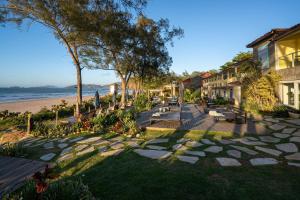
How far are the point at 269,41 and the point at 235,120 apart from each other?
28.1 feet

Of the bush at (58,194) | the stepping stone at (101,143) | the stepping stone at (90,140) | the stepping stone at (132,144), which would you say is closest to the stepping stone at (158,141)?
the stepping stone at (132,144)

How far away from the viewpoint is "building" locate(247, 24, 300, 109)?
12.2m

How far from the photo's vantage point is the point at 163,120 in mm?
10430

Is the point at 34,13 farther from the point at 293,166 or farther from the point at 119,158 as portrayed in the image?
the point at 293,166

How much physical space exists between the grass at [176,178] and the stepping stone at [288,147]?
1596mm

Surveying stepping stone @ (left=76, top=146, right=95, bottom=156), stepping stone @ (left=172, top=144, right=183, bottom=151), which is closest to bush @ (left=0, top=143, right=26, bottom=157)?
stepping stone @ (left=76, top=146, right=95, bottom=156)

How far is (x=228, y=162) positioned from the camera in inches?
193

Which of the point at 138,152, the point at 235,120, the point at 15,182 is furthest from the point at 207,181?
the point at 235,120

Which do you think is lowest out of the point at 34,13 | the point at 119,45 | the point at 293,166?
the point at 293,166

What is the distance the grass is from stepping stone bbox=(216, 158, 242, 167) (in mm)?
144

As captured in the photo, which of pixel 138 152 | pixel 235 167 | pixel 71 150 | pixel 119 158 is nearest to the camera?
pixel 235 167

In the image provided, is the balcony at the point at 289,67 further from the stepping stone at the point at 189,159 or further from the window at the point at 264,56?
the stepping stone at the point at 189,159

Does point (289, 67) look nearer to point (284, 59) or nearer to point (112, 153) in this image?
point (284, 59)

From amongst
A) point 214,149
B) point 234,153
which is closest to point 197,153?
point 214,149
